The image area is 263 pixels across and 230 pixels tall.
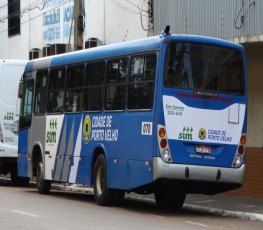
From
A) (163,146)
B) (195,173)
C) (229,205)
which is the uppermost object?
(163,146)

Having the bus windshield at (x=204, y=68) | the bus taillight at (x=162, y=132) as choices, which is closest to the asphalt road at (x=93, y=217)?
the bus taillight at (x=162, y=132)

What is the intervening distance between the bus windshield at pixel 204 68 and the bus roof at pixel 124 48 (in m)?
0.11

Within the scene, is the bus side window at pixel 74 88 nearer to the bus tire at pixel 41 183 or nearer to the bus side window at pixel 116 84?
the bus side window at pixel 116 84

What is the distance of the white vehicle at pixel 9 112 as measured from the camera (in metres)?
22.7

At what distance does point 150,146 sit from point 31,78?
281 inches

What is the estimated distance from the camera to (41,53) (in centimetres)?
3284

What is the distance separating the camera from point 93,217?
1395 centimetres

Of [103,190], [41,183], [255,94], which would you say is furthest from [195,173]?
[41,183]

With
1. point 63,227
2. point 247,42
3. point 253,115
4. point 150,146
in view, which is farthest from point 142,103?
point 253,115

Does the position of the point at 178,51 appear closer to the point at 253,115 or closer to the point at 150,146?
the point at 150,146

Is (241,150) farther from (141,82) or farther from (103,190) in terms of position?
(103,190)

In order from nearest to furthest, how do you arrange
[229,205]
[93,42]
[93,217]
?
1. [93,217]
2. [229,205]
3. [93,42]

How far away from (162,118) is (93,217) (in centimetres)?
230

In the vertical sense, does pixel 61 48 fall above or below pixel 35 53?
below
